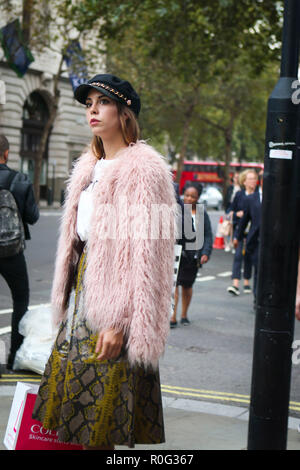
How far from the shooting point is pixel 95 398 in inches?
118

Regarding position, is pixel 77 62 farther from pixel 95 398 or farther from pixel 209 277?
→ pixel 95 398

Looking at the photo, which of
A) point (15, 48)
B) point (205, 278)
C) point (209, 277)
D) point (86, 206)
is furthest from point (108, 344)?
point (15, 48)

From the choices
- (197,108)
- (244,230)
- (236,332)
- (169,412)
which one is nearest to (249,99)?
(197,108)

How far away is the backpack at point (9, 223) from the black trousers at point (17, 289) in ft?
0.45

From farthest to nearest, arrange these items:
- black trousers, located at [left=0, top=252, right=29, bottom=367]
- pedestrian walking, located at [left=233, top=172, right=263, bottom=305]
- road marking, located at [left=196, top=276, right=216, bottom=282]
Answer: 1. road marking, located at [left=196, top=276, right=216, bottom=282]
2. pedestrian walking, located at [left=233, top=172, right=263, bottom=305]
3. black trousers, located at [left=0, top=252, right=29, bottom=367]

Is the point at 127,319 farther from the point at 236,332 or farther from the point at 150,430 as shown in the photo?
the point at 236,332

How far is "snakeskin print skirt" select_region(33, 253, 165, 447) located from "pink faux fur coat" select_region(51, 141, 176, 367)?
9cm

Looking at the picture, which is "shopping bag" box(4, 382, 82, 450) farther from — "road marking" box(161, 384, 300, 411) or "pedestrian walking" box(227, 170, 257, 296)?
"pedestrian walking" box(227, 170, 257, 296)

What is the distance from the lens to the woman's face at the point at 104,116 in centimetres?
318

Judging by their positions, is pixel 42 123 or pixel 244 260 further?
pixel 42 123

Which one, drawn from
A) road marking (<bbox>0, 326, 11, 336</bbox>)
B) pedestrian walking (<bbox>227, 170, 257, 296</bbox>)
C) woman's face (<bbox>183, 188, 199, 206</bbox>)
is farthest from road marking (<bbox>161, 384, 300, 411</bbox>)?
pedestrian walking (<bbox>227, 170, 257, 296</bbox>)

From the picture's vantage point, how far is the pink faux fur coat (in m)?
2.97

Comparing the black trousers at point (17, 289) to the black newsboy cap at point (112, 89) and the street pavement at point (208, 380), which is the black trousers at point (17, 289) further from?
the black newsboy cap at point (112, 89)

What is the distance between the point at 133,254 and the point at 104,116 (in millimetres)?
641
